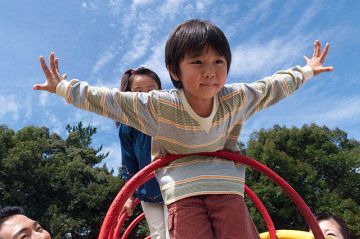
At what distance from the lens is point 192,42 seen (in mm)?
2209

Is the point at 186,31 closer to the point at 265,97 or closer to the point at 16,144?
the point at 265,97

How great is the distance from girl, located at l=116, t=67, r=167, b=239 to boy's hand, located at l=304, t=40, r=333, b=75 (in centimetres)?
131

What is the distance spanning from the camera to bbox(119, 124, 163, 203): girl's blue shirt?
3158 millimetres

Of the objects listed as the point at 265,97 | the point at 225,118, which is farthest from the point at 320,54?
the point at 225,118

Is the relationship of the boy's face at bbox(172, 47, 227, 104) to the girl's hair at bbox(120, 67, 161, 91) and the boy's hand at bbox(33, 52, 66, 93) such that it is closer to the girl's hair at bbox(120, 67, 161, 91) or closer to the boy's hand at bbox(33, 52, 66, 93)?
the boy's hand at bbox(33, 52, 66, 93)

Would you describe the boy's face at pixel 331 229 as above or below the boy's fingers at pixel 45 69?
below

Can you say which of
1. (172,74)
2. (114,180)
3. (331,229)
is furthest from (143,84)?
(114,180)

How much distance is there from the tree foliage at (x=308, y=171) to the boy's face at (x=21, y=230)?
17202 millimetres

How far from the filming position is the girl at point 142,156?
3.09 meters

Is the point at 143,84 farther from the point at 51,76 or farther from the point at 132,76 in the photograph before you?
the point at 51,76

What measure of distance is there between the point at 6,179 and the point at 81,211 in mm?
4556

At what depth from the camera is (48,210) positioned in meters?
22.5

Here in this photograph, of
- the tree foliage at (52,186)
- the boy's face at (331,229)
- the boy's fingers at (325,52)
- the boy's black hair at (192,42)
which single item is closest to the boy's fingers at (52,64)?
the boy's black hair at (192,42)

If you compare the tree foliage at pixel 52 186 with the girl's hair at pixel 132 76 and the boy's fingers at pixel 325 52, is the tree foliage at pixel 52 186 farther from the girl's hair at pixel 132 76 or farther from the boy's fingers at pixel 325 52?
the boy's fingers at pixel 325 52
